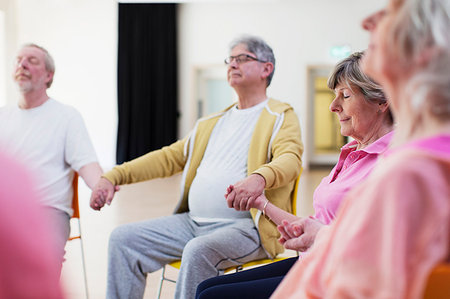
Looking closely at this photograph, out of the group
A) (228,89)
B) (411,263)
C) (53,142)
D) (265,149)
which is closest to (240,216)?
(265,149)

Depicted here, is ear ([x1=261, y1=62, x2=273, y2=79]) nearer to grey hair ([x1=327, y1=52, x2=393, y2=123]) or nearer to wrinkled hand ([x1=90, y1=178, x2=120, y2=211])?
grey hair ([x1=327, y1=52, x2=393, y2=123])

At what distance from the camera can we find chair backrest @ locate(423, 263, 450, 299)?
744mm

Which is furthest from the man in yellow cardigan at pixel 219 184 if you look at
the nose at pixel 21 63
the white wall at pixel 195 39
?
the white wall at pixel 195 39

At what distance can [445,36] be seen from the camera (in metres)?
0.75

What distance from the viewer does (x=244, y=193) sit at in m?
1.89

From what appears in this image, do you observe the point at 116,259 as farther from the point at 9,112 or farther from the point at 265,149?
the point at 9,112

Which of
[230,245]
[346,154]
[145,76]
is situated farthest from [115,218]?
[145,76]

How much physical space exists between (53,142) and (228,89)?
28.4 ft

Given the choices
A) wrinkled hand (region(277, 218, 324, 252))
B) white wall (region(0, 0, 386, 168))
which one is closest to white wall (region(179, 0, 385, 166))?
white wall (region(0, 0, 386, 168))

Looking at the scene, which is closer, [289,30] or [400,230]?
[400,230]

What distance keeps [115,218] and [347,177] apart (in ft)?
13.2

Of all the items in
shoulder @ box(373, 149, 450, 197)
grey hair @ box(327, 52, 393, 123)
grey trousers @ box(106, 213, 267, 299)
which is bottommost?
grey trousers @ box(106, 213, 267, 299)

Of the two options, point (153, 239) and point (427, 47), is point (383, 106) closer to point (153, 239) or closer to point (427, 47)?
point (427, 47)

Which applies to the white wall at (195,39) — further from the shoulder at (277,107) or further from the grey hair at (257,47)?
the shoulder at (277,107)
